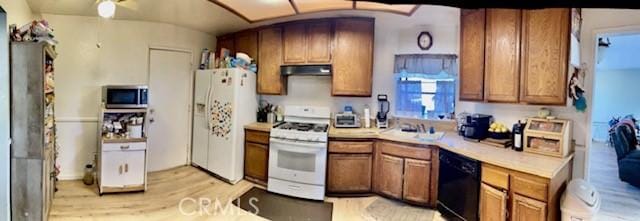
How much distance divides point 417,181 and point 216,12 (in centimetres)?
282

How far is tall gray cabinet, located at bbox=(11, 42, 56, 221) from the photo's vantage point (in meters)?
2.39

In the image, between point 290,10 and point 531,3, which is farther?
point 290,10

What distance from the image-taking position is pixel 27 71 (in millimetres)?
2400

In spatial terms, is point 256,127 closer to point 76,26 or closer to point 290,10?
point 290,10

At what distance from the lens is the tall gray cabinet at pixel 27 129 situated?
239 cm

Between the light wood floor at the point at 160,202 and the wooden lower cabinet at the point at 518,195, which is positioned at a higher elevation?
the wooden lower cabinet at the point at 518,195

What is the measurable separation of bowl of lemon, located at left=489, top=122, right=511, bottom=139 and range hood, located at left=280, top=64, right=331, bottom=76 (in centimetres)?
182

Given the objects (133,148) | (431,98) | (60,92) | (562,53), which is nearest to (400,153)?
(431,98)

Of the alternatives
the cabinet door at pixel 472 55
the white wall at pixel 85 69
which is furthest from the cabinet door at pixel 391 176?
the white wall at pixel 85 69

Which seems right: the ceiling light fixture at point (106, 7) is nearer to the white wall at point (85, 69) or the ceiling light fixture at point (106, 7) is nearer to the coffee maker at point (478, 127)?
the white wall at point (85, 69)

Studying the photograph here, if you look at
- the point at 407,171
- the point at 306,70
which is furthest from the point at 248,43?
the point at 407,171

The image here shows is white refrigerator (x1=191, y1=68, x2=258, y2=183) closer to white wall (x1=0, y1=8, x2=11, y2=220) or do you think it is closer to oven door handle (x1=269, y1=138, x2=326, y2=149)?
oven door handle (x1=269, y1=138, x2=326, y2=149)

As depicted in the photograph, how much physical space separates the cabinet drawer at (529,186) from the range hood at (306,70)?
226 cm

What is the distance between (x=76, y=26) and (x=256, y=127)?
2443 mm
